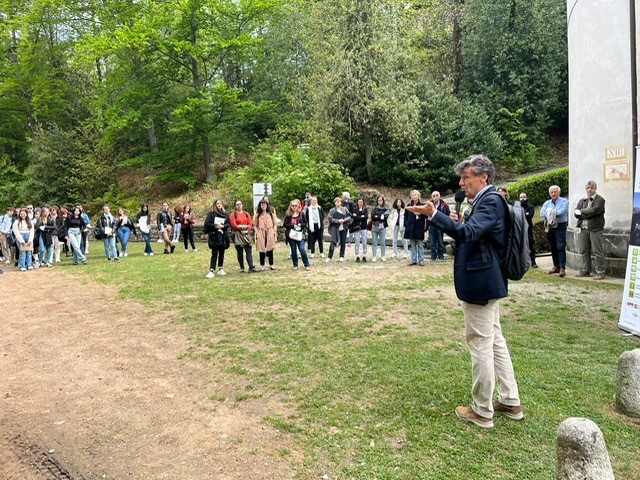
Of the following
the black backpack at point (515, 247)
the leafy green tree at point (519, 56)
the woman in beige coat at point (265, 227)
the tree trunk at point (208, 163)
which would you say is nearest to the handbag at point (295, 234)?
the woman in beige coat at point (265, 227)

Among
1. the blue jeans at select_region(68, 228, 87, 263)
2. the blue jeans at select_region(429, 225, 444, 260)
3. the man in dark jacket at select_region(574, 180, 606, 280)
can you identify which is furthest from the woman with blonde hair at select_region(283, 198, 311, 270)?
the blue jeans at select_region(68, 228, 87, 263)

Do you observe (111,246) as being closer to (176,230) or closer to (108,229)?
(108,229)

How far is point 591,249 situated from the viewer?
414 inches

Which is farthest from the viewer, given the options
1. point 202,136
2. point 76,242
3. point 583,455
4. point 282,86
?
point 282,86

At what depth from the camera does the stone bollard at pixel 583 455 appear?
9.15 feet

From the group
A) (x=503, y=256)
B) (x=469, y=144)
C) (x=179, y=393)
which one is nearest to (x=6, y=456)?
(x=179, y=393)

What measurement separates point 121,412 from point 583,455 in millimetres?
3900

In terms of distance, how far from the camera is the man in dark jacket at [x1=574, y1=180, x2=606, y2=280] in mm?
9734

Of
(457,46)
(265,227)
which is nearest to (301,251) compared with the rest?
(265,227)

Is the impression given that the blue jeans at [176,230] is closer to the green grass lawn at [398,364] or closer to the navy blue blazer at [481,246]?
the green grass lawn at [398,364]

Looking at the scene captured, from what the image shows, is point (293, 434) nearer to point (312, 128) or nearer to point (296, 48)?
point (312, 128)

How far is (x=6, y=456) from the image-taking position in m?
3.92

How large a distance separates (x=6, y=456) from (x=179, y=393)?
1568 mm

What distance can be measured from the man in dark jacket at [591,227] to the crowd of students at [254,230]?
123 inches
